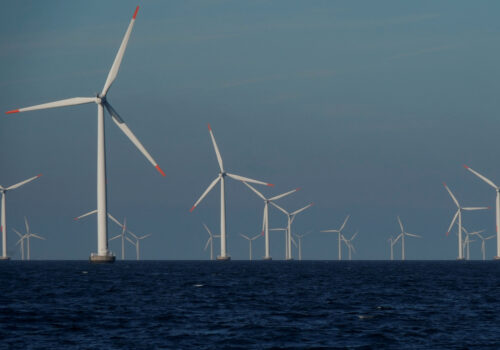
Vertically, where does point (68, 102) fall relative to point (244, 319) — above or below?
above

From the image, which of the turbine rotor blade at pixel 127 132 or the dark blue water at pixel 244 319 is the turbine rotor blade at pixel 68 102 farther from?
the dark blue water at pixel 244 319

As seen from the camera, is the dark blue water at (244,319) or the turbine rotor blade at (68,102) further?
the turbine rotor blade at (68,102)

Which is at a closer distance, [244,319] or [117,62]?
[244,319]

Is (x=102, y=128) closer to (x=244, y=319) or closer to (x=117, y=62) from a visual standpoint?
(x=117, y=62)

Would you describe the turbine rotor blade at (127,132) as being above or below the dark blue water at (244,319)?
above

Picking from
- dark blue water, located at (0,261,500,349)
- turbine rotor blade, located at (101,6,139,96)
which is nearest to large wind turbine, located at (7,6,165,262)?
turbine rotor blade, located at (101,6,139,96)

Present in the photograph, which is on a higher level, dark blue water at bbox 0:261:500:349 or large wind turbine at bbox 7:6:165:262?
large wind turbine at bbox 7:6:165:262

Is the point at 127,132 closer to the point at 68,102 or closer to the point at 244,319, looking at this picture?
the point at 68,102

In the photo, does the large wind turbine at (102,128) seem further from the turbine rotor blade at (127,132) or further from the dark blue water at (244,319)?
the dark blue water at (244,319)

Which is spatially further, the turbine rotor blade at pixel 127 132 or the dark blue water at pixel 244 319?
the turbine rotor blade at pixel 127 132

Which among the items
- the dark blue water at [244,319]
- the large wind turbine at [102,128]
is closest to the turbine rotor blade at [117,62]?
the large wind turbine at [102,128]

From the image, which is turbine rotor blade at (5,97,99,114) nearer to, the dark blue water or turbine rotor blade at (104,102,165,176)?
turbine rotor blade at (104,102,165,176)

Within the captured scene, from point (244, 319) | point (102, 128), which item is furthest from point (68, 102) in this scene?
point (244, 319)

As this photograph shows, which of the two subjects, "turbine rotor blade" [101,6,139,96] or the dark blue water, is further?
"turbine rotor blade" [101,6,139,96]
